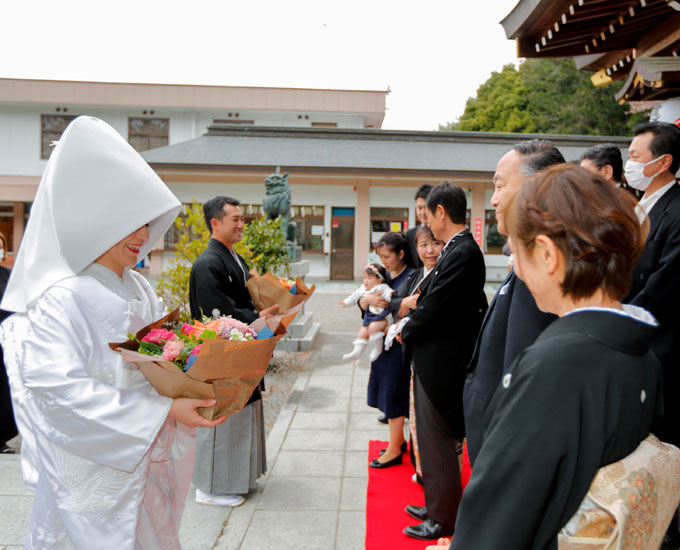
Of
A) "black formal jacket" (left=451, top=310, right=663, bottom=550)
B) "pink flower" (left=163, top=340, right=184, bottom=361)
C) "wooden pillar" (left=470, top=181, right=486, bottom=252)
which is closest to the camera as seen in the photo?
"black formal jacket" (left=451, top=310, right=663, bottom=550)

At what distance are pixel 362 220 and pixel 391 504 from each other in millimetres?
15559

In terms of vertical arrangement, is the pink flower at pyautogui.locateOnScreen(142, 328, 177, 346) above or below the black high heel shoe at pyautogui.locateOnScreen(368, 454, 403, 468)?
above

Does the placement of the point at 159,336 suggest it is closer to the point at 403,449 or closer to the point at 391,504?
the point at 391,504

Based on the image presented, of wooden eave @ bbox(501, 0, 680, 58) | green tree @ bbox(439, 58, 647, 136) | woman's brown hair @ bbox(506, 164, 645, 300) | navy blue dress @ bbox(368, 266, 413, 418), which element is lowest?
navy blue dress @ bbox(368, 266, 413, 418)

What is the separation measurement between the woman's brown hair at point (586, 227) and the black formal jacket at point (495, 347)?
0.69m

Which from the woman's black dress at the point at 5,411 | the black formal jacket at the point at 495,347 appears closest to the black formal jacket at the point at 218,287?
the black formal jacket at the point at 495,347

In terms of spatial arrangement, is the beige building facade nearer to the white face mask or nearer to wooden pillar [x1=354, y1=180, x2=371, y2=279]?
wooden pillar [x1=354, y1=180, x2=371, y2=279]

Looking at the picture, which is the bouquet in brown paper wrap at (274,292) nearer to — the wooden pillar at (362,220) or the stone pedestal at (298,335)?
the stone pedestal at (298,335)

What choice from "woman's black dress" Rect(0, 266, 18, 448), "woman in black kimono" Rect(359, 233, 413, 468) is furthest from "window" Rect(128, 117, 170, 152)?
"woman in black kimono" Rect(359, 233, 413, 468)

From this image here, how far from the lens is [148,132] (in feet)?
74.3

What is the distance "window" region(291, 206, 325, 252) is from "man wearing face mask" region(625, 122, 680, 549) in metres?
15.8

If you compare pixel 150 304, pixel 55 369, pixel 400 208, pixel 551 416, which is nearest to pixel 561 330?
pixel 551 416

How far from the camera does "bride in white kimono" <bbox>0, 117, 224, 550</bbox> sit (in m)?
1.65

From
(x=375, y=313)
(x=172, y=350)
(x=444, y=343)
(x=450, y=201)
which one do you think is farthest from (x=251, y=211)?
(x=172, y=350)
